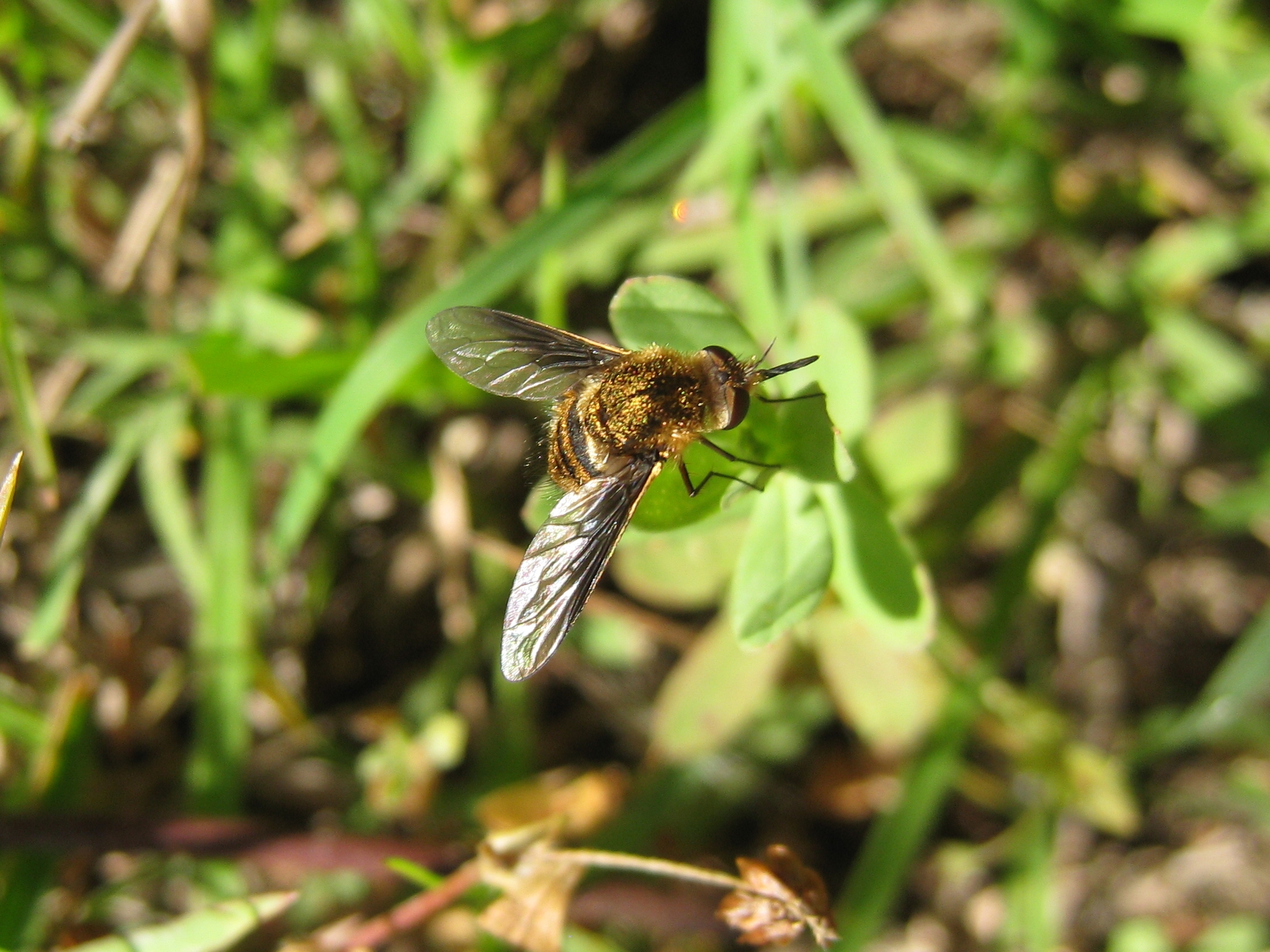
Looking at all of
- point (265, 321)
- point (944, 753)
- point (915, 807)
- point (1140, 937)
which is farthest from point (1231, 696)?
point (265, 321)

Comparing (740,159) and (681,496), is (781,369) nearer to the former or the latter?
(681,496)

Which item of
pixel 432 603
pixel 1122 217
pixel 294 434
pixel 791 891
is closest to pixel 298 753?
pixel 432 603

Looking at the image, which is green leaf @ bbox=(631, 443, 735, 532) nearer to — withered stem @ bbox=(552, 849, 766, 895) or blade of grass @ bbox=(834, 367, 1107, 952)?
withered stem @ bbox=(552, 849, 766, 895)

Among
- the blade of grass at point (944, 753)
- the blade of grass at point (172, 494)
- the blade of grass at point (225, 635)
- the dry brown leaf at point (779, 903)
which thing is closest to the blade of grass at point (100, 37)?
the blade of grass at point (172, 494)

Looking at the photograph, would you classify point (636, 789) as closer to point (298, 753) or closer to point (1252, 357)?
point (298, 753)

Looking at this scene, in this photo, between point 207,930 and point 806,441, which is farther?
point 207,930

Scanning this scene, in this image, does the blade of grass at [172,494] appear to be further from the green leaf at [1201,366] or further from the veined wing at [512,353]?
the green leaf at [1201,366]
